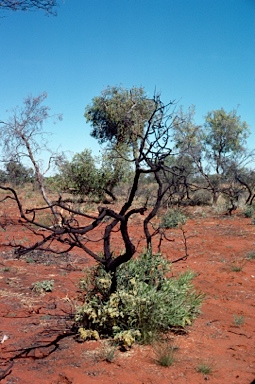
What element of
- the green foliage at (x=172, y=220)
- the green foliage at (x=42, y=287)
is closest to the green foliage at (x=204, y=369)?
the green foliage at (x=42, y=287)

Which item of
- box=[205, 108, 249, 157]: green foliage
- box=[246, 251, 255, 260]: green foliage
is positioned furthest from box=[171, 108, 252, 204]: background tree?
box=[246, 251, 255, 260]: green foliage

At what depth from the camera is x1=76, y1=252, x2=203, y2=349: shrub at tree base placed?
5105 mm

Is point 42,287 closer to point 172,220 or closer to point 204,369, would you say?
point 204,369

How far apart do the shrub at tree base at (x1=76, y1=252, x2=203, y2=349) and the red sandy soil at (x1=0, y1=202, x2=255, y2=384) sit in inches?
8.5

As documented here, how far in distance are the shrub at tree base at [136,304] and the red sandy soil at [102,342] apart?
215 millimetres

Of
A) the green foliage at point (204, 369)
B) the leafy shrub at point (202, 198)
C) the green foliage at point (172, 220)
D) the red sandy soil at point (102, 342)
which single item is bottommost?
the red sandy soil at point (102, 342)

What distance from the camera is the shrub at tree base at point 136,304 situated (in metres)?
5.11

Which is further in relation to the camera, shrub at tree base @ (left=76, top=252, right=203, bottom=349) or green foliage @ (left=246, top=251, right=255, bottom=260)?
green foliage @ (left=246, top=251, right=255, bottom=260)

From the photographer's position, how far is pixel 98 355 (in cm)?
477

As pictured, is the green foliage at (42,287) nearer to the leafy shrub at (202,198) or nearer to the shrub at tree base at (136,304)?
the shrub at tree base at (136,304)

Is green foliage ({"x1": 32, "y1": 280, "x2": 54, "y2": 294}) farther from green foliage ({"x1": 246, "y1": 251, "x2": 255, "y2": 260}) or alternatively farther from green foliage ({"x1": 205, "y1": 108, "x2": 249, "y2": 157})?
green foliage ({"x1": 205, "y1": 108, "x2": 249, "y2": 157})

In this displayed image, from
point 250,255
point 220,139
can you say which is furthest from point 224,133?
point 250,255

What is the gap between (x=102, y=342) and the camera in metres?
5.14

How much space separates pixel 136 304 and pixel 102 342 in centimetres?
65
